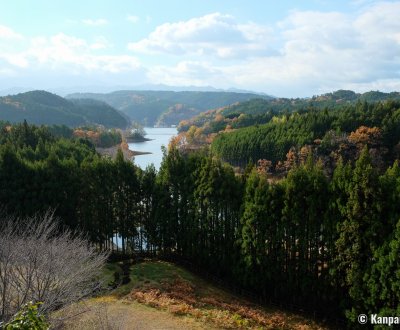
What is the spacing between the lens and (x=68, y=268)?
18.3 metres

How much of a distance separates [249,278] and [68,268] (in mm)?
13573

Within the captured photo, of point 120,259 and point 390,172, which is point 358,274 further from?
point 120,259

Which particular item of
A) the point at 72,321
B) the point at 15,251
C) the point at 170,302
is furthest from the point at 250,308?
the point at 15,251

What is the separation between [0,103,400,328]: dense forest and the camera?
21922mm

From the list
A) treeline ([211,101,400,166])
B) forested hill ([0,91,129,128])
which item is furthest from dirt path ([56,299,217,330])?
forested hill ([0,91,129,128])

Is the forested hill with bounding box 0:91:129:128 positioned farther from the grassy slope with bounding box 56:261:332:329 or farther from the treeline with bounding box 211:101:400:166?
the grassy slope with bounding box 56:261:332:329

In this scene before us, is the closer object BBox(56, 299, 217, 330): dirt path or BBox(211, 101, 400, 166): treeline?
BBox(56, 299, 217, 330): dirt path

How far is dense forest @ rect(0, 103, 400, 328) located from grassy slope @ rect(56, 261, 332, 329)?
2.47 metres

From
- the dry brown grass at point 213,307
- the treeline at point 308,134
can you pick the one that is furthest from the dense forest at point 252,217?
the treeline at point 308,134

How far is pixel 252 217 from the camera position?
27078mm

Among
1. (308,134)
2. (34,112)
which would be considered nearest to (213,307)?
(308,134)

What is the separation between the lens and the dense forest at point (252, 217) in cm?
2192

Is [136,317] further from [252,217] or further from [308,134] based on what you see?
[308,134]

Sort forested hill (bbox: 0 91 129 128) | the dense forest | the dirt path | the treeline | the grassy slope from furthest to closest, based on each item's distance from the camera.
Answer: forested hill (bbox: 0 91 129 128), the treeline, the dense forest, the grassy slope, the dirt path
